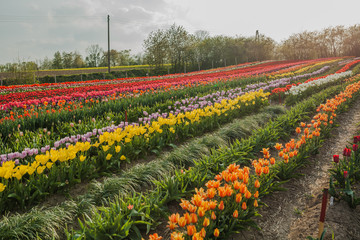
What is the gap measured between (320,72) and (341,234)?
23710 millimetres

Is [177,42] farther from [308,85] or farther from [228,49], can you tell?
[308,85]

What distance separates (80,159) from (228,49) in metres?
54.9

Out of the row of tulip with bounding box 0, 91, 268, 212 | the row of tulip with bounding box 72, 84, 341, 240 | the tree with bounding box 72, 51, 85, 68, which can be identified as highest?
the tree with bounding box 72, 51, 85, 68

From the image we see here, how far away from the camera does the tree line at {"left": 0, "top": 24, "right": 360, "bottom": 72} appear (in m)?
42.6

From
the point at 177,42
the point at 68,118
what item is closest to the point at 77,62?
the point at 177,42

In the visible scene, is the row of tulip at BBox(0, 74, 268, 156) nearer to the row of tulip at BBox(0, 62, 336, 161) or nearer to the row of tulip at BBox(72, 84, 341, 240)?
the row of tulip at BBox(0, 62, 336, 161)

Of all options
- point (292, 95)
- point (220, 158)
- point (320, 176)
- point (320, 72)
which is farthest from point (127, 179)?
point (320, 72)

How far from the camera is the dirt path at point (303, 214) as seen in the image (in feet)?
9.25

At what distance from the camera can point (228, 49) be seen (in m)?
53.8

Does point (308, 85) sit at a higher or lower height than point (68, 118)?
higher

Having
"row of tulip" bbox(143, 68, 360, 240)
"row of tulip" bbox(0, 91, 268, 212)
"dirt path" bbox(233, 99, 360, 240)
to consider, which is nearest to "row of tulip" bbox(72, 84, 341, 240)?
"row of tulip" bbox(143, 68, 360, 240)

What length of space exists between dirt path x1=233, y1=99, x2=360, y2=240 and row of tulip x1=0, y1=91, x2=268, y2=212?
259cm

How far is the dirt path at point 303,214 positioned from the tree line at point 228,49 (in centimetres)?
3684

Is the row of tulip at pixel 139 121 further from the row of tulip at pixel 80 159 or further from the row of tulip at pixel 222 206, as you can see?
the row of tulip at pixel 222 206
